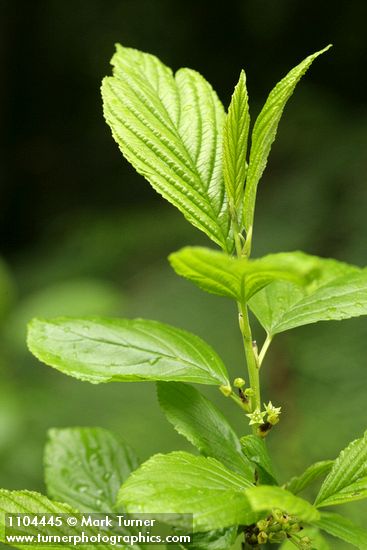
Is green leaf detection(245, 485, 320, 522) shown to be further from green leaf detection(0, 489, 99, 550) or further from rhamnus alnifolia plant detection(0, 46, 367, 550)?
green leaf detection(0, 489, 99, 550)

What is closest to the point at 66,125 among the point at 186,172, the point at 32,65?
the point at 32,65

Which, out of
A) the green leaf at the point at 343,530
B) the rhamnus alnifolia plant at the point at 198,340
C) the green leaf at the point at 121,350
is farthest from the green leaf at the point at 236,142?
the green leaf at the point at 343,530

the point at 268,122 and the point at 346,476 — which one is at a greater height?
the point at 268,122

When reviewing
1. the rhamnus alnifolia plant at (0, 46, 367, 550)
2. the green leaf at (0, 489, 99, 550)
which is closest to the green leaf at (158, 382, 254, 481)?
the rhamnus alnifolia plant at (0, 46, 367, 550)

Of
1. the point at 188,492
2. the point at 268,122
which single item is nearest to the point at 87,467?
the point at 188,492

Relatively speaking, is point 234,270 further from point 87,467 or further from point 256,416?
point 87,467

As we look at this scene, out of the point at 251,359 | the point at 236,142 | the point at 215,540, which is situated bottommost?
the point at 215,540
